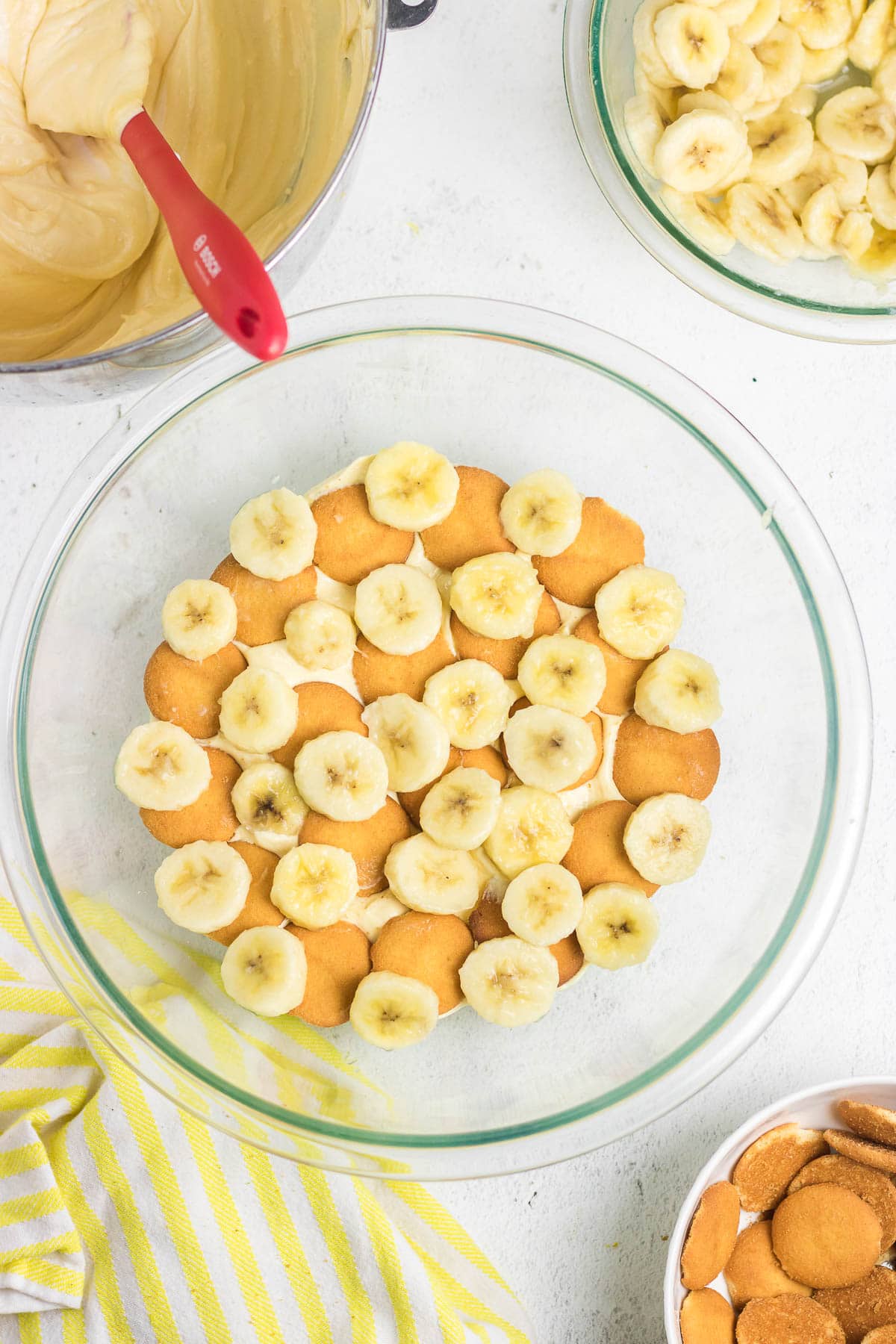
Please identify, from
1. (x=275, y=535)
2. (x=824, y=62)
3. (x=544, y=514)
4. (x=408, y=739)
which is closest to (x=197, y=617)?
(x=275, y=535)

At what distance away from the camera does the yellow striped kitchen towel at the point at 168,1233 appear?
3.59 ft

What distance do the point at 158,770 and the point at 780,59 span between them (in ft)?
2.90

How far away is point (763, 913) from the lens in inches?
43.4

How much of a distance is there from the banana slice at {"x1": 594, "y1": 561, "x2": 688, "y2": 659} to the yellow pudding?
1.42ft

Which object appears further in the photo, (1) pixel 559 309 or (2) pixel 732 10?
(1) pixel 559 309

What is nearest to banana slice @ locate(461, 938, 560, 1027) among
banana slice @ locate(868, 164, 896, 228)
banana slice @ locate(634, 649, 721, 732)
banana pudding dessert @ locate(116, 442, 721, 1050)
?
banana pudding dessert @ locate(116, 442, 721, 1050)

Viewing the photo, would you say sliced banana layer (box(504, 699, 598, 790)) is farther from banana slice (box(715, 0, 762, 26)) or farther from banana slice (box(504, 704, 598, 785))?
banana slice (box(715, 0, 762, 26))

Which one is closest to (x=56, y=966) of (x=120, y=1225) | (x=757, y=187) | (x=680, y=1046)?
(x=120, y=1225)

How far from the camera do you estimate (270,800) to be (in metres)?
1.04

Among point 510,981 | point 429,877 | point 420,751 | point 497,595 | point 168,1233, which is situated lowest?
point 168,1233

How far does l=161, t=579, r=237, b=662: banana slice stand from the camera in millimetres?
1032

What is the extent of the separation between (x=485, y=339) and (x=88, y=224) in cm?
37

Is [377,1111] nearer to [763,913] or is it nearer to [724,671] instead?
[763,913]

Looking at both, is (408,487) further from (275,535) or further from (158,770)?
(158,770)
